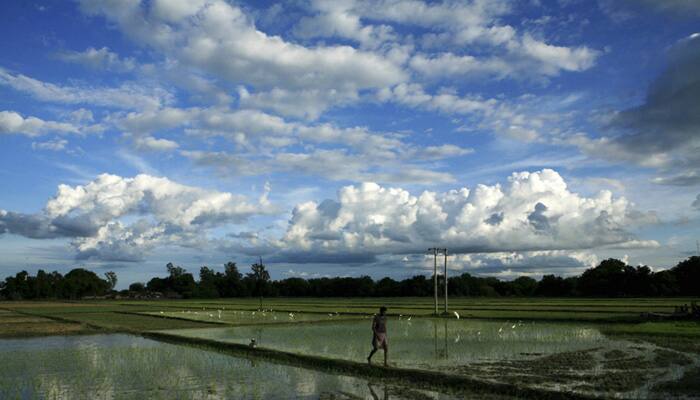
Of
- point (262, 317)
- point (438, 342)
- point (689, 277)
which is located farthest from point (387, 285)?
point (438, 342)

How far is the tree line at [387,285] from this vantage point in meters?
95.9

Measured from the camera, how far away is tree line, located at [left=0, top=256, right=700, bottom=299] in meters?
95.9

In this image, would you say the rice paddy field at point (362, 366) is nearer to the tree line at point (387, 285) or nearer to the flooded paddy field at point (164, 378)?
the flooded paddy field at point (164, 378)

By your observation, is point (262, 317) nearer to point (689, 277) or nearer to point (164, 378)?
point (164, 378)

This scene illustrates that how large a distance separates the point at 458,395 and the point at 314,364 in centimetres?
620

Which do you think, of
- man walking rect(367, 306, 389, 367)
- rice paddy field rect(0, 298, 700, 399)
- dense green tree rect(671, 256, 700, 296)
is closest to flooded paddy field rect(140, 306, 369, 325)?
rice paddy field rect(0, 298, 700, 399)

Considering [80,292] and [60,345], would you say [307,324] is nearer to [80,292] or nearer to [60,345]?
[60,345]

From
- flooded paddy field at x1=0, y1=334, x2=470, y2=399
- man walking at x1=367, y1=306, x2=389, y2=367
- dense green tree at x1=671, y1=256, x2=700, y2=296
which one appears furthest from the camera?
dense green tree at x1=671, y1=256, x2=700, y2=296

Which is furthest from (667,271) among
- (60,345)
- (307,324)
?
(60,345)

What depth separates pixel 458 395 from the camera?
40.6ft

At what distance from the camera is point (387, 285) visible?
460 feet

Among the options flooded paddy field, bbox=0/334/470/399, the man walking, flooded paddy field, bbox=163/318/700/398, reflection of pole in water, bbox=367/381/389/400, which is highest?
the man walking

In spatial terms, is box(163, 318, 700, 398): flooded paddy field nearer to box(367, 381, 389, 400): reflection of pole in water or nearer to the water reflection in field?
the water reflection in field

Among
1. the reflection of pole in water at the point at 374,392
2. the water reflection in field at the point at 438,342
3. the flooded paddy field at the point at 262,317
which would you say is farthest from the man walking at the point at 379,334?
the flooded paddy field at the point at 262,317
